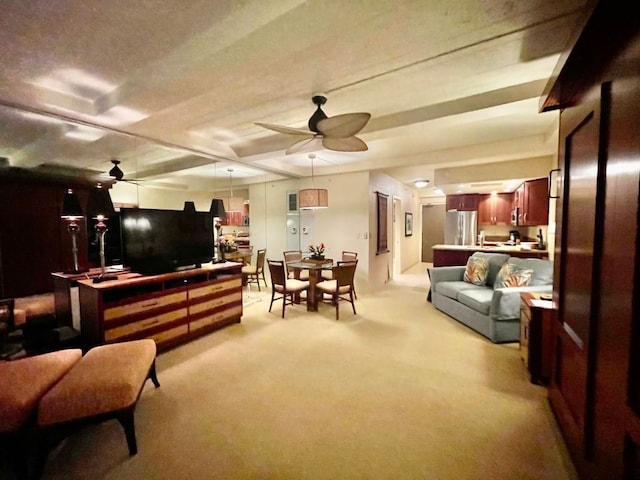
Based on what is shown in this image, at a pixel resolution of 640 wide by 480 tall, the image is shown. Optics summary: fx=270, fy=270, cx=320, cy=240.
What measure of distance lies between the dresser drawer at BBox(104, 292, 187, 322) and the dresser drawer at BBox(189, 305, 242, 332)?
361 millimetres

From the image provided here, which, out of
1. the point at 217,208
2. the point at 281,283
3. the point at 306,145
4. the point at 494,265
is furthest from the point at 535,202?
the point at 217,208

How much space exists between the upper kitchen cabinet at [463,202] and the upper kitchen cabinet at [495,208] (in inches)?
4.6

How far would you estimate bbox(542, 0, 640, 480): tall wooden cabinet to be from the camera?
1.02 meters

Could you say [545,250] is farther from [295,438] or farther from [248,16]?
[248,16]

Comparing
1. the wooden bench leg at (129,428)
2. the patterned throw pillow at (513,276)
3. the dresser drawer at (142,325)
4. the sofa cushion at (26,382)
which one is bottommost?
the wooden bench leg at (129,428)

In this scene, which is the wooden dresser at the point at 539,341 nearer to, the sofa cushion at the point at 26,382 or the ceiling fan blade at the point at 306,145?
the ceiling fan blade at the point at 306,145

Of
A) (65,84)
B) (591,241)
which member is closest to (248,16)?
(65,84)

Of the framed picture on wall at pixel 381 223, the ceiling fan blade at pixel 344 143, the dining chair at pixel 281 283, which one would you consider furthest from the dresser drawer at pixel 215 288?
the framed picture on wall at pixel 381 223

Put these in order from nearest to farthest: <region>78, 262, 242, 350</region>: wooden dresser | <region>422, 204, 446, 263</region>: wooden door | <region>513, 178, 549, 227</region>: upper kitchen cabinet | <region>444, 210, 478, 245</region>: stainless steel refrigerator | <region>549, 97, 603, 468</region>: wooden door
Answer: <region>549, 97, 603, 468</region>: wooden door
<region>78, 262, 242, 350</region>: wooden dresser
<region>513, 178, 549, 227</region>: upper kitchen cabinet
<region>444, 210, 478, 245</region>: stainless steel refrigerator
<region>422, 204, 446, 263</region>: wooden door

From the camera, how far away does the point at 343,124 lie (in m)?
2.32

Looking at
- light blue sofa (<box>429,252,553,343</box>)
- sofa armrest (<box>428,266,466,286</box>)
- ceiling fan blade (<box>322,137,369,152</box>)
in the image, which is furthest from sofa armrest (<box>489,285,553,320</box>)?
ceiling fan blade (<box>322,137,369,152</box>)

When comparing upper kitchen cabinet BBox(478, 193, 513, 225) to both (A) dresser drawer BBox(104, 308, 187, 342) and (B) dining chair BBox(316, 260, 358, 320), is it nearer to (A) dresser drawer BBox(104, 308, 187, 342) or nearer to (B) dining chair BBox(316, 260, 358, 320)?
(B) dining chair BBox(316, 260, 358, 320)

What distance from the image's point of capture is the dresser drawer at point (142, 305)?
8.64 ft

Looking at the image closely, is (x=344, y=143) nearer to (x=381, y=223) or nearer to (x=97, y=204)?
(x=97, y=204)
